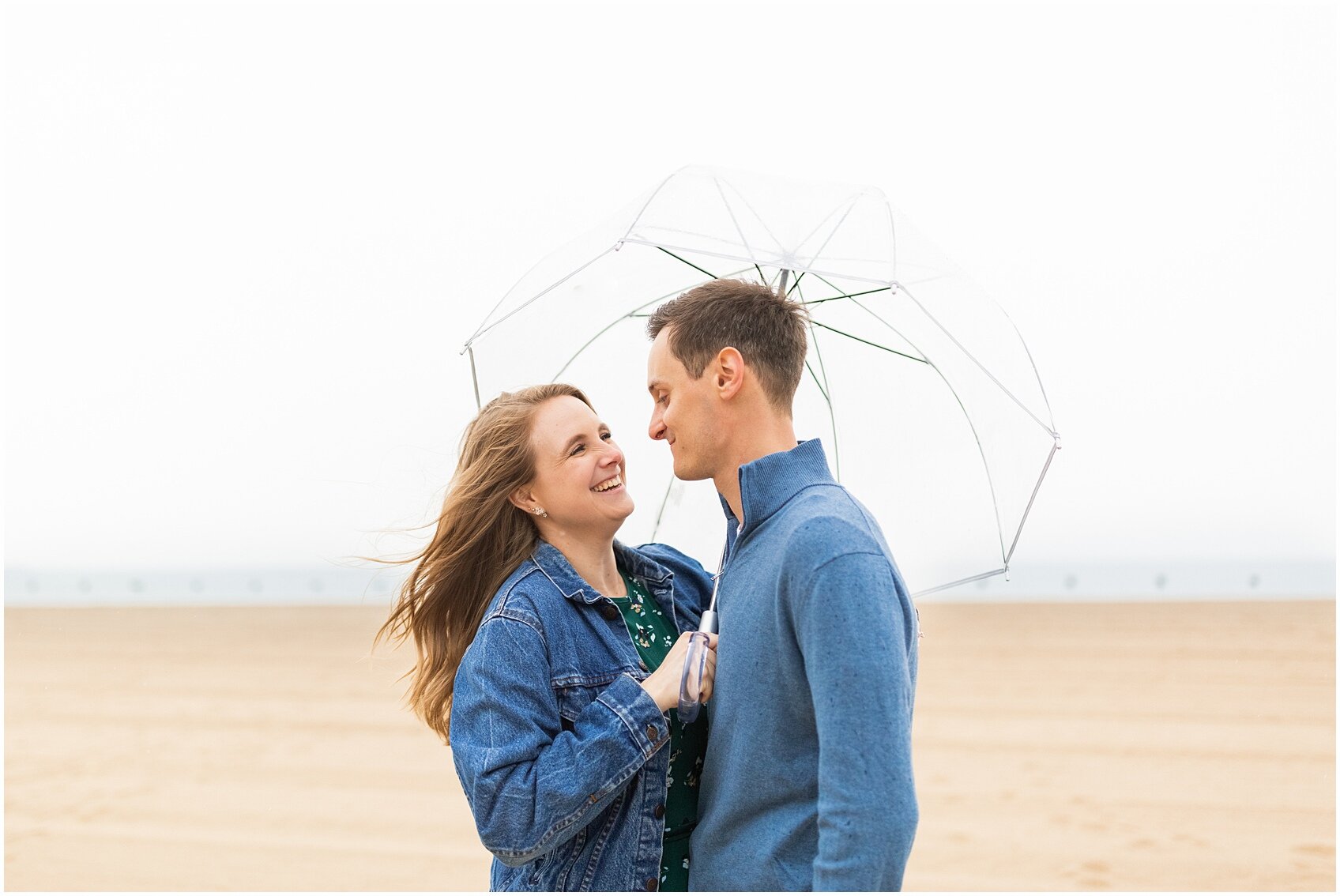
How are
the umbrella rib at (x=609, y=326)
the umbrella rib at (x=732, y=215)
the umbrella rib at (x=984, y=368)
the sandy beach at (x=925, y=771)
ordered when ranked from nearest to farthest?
the umbrella rib at (x=732, y=215) → the umbrella rib at (x=984, y=368) → the umbrella rib at (x=609, y=326) → the sandy beach at (x=925, y=771)

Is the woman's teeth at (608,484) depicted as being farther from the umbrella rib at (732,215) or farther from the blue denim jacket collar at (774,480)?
the umbrella rib at (732,215)

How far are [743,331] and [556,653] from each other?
2.48ft

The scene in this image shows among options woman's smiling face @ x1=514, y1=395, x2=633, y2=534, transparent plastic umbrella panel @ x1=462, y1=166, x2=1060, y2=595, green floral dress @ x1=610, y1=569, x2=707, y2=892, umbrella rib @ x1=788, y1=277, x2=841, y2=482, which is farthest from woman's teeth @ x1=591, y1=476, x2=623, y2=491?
umbrella rib @ x1=788, y1=277, x2=841, y2=482

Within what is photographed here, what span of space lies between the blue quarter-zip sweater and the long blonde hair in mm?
581

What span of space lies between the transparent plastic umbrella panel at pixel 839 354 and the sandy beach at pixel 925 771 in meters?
0.91

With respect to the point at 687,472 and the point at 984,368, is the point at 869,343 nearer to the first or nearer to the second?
the point at 984,368

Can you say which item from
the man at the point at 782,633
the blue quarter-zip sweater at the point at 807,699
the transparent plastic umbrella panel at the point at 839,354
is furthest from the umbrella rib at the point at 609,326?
the blue quarter-zip sweater at the point at 807,699

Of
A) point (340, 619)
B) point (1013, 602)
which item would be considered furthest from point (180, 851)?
point (1013, 602)

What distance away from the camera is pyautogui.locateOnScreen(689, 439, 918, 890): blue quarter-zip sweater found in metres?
1.85

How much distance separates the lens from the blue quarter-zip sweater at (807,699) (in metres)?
1.85

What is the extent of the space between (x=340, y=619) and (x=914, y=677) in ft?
70.9

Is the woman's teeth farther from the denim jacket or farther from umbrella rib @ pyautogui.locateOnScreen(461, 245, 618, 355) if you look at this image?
umbrella rib @ pyautogui.locateOnScreen(461, 245, 618, 355)

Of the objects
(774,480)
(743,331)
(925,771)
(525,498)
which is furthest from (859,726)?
(925,771)

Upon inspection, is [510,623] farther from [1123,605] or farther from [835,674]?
[1123,605]
